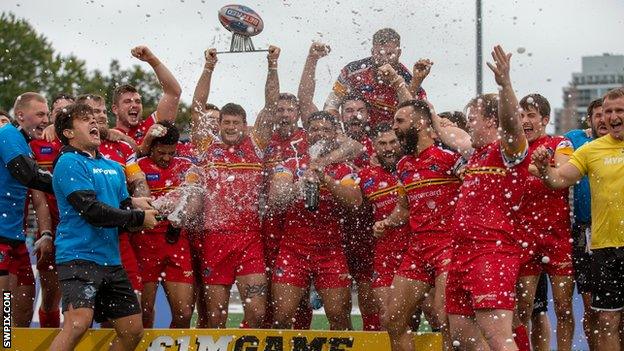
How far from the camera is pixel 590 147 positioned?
7.26m

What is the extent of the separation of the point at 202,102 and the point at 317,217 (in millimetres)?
1473

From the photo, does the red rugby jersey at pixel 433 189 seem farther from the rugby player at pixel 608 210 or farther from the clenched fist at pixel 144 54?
the clenched fist at pixel 144 54

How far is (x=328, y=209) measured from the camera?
8445mm

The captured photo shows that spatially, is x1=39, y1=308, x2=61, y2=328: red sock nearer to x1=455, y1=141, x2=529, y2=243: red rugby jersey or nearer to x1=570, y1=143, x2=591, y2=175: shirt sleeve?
x1=455, y1=141, x2=529, y2=243: red rugby jersey

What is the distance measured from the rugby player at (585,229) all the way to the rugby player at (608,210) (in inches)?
8.0

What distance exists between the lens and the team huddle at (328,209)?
692 cm

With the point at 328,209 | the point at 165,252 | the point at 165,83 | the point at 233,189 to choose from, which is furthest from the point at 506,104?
the point at 165,83

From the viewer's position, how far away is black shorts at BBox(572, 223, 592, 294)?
24.6 ft

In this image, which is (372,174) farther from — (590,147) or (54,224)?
(54,224)

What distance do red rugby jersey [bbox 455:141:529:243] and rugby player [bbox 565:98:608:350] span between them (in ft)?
3.33

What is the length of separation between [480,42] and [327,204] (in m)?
2.50

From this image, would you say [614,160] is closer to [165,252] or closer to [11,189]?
[165,252]

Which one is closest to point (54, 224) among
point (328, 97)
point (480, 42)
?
point (328, 97)

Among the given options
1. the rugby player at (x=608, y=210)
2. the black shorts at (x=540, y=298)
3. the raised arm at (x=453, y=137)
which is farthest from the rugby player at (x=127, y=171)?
the rugby player at (x=608, y=210)
